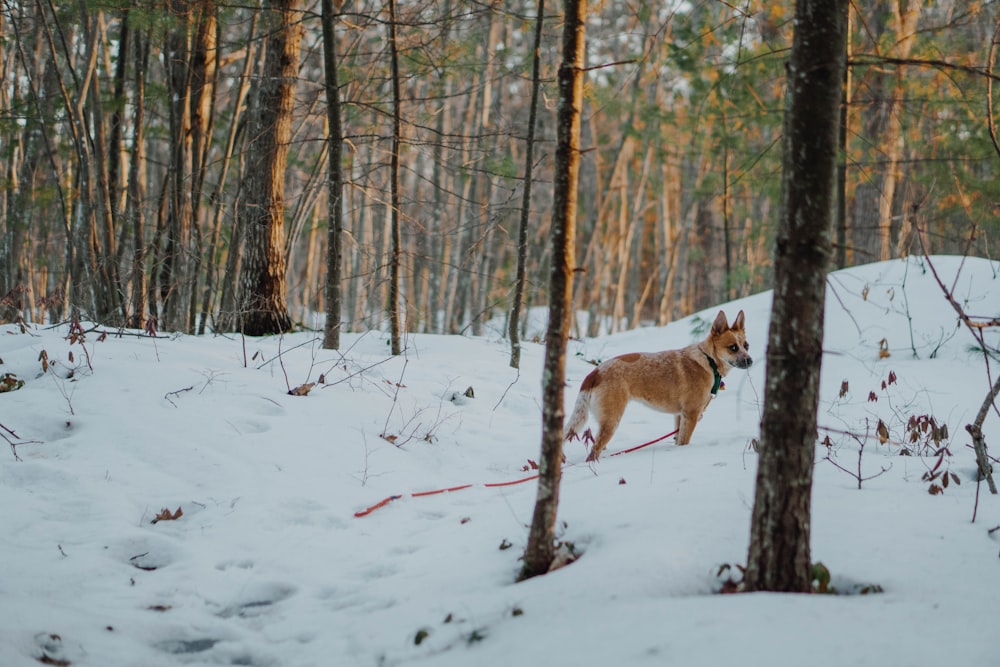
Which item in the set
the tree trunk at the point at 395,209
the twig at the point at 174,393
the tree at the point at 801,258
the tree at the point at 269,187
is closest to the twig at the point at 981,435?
the tree at the point at 801,258

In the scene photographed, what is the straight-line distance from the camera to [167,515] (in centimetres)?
425

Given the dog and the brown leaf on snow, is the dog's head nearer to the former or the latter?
the dog

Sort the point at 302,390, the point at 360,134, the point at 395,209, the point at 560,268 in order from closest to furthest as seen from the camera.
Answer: the point at 560,268 < the point at 302,390 < the point at 395,209 < the point at 360,134

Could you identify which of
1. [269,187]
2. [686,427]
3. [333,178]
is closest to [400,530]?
[686,427]

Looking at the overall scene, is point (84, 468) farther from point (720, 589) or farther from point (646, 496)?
point (720, 589)

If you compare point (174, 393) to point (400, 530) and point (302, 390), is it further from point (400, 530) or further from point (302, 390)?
point (400, 530)

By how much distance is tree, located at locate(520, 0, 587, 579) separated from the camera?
10.3 ft

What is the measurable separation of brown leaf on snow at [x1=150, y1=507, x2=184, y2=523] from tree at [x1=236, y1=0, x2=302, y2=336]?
494 cm

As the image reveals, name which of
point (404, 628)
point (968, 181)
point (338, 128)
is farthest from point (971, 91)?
point (404, 628)

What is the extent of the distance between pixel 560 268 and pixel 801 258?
40.8 inches

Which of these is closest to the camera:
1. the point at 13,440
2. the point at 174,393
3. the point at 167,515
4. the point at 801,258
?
the point at 801,258

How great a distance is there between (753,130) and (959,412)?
55.4 ft

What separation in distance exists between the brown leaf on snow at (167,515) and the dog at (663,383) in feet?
9.58

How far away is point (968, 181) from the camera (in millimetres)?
14023
